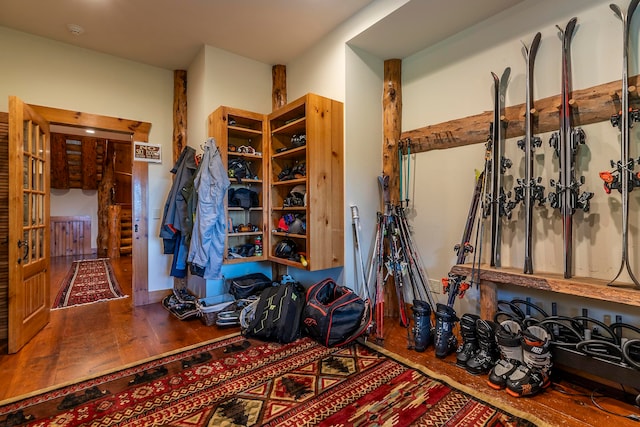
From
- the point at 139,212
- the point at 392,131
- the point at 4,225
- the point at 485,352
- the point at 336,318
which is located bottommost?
the point at 485,352

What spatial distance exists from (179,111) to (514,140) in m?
3.65

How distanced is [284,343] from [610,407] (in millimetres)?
2030

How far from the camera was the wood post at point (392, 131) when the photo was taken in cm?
309

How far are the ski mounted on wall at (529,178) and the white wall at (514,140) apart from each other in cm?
9

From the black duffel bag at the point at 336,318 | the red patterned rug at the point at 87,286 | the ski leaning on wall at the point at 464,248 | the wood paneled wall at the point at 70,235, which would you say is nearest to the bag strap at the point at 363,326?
the black duffel bag at the point at 336,318

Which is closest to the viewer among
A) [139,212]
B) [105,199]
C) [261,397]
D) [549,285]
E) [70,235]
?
[261,397]

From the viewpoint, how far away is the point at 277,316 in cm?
250

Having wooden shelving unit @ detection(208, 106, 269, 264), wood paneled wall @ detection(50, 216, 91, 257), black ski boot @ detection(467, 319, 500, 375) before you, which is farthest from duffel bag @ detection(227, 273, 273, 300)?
wood paneled wall @ detection(50, 216, 91, 257)

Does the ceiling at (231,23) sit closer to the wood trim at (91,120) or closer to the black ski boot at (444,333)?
the wood trim at (91,120)

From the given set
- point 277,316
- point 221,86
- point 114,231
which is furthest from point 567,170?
point 114,231

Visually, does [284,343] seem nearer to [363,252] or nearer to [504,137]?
[363,252]

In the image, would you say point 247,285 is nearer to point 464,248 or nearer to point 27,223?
point 27,223

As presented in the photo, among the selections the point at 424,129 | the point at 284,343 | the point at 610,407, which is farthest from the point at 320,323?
the point at 424,129

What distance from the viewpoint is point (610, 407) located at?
1.65 m
